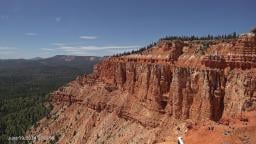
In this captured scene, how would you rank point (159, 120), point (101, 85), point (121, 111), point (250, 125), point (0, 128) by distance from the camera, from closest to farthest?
point (250, 125), point (159, 120), point (121, 111), point (101, 85), point (0, 128)

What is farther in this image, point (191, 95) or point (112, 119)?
point (112, 119)

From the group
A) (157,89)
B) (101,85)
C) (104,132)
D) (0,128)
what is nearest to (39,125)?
(0,128)

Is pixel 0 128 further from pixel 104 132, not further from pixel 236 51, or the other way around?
pixel 236 51

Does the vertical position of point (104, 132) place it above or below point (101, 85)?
below

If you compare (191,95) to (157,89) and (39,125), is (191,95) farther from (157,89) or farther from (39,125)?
(39,125)

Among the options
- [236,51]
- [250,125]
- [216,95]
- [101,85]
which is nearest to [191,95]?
[216,95]

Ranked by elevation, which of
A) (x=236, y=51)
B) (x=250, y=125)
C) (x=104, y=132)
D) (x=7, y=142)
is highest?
(x=236, y=51)

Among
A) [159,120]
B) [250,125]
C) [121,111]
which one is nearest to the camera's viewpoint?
[250,125]
